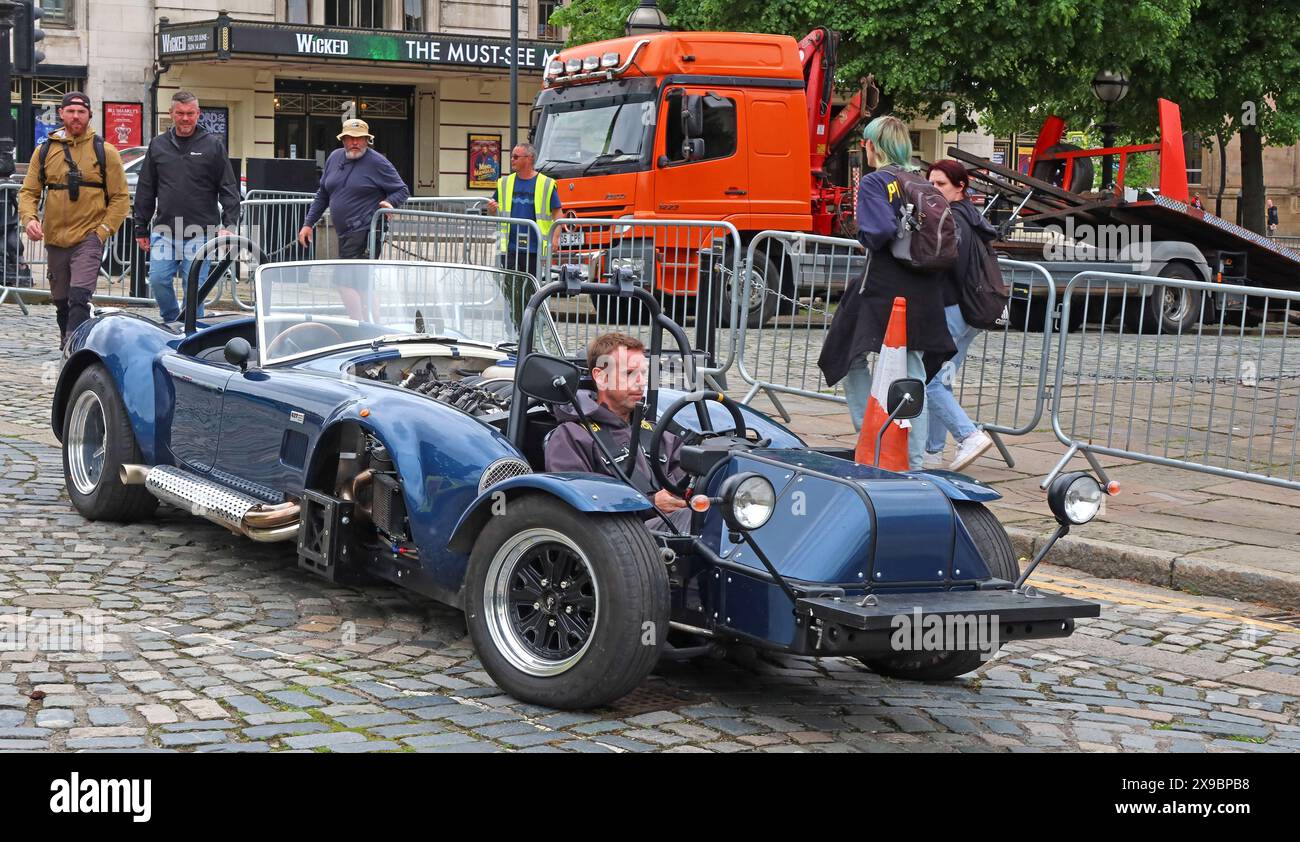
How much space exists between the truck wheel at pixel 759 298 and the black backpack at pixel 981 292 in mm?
1579

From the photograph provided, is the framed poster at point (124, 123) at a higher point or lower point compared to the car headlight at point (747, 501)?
higher

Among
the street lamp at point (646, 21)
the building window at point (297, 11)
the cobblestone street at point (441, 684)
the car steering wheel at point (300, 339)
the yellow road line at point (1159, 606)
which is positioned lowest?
the yellow road line at point (1159, 606)

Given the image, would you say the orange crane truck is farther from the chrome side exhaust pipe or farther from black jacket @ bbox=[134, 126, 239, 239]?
the chrome side exhaust pipe

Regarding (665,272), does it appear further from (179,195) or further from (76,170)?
(76,170)

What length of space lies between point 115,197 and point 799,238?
4.83 meters

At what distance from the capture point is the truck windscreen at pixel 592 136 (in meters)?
17.5

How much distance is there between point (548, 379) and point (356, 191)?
841 centimetres

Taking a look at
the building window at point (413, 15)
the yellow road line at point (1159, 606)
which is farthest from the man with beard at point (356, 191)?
the building window at point (413, 15)

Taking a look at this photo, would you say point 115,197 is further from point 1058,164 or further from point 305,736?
point 1058,164

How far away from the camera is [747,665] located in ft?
18.3

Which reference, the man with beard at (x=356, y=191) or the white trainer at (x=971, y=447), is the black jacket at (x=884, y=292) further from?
the man with beard at (x=356, y=191)

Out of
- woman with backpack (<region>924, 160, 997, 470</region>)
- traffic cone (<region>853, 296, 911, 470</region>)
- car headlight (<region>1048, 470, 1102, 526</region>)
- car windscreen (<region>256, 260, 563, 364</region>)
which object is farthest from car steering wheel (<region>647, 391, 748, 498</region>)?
woman with backpack (<region>924, 160, 997, 470</region>)

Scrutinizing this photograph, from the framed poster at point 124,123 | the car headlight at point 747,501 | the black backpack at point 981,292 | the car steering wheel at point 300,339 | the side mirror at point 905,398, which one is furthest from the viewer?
the framed poster at point 124,123

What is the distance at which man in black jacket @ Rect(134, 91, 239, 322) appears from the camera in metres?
11.8
